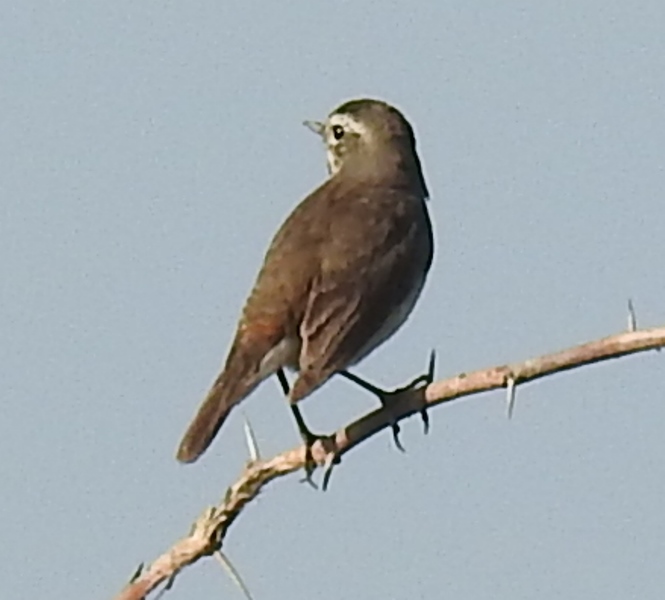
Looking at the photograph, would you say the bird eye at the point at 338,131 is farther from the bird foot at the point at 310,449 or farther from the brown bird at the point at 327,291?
the bird foot at the point at 310,449

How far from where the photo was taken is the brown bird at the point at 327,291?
676 centimetres

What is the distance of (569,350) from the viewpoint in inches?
163

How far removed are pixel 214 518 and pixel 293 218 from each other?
3905 millimetres

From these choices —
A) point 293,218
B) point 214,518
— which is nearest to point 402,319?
point 293,218

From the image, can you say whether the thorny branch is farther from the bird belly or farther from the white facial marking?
the white facial marking

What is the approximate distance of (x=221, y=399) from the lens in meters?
6.62

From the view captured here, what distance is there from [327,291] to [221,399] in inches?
33.7

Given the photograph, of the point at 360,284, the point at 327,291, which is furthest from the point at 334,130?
the point at 327,291

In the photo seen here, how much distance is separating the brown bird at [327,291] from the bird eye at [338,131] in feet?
1.51

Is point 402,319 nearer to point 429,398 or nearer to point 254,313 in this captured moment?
point 254,313

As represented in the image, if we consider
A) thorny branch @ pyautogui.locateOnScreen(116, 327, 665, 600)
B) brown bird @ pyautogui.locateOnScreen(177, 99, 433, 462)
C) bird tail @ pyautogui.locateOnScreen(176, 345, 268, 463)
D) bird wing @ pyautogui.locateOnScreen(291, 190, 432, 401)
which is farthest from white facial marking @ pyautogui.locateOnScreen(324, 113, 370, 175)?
thorny branch @ pyautogui.locateOnScreen(116, 327, 665, 600)

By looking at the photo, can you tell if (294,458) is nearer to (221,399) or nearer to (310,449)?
(310,449)

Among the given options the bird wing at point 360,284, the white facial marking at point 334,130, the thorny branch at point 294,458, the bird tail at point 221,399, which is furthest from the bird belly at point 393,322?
the thorny branch at point 294,458

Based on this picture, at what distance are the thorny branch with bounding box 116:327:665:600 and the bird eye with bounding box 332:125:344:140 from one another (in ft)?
15.3
